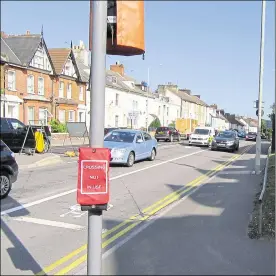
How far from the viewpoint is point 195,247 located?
5516 mm

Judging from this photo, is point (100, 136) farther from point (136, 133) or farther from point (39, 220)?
point (136, 133)

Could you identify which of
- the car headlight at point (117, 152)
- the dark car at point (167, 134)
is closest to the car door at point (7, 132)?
the car headlight at point (117, 152)

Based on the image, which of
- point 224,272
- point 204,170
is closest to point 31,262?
point 224,272

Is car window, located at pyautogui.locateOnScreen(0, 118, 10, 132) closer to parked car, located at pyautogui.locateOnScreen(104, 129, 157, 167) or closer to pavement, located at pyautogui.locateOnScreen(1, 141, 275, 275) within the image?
parked car, located at pyautogui.locateOnScreen(104, 129, 157, 167)

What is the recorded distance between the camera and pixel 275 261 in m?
→ 5.05

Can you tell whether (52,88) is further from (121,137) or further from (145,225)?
(145,225)

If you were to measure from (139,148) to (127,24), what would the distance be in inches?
551

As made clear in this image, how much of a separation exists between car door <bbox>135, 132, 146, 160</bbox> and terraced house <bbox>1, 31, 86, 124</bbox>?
17.3 meters

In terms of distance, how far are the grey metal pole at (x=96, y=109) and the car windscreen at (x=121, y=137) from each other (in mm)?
13369

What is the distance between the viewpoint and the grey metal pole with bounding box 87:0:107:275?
2.87 m

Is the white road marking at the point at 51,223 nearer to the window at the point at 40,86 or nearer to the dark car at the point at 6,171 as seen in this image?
the dark car at the point at 6,171

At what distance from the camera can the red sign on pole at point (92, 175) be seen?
9.20 feet

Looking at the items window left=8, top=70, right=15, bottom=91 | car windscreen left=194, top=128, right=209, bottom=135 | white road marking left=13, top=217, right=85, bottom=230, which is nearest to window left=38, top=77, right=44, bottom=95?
window left=8, top=70, right=15, bottom=91

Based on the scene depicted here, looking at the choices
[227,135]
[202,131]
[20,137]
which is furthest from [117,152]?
[202,131]
